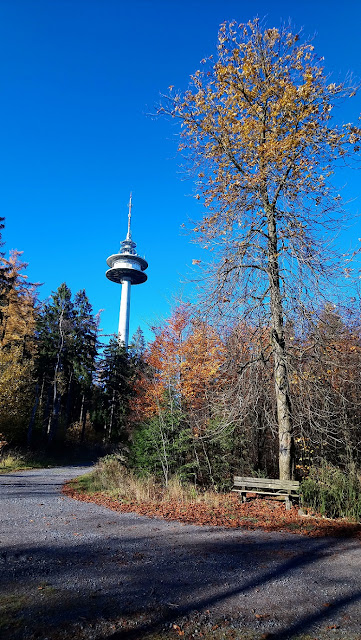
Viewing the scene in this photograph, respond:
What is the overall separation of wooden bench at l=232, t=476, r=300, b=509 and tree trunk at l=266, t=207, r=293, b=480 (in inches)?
12.0

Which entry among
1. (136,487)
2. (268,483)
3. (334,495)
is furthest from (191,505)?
(334,495)

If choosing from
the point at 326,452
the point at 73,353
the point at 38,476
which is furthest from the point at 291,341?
the point at 73,353

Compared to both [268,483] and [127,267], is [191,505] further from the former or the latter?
[127,267]

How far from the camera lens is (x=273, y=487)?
929 cm

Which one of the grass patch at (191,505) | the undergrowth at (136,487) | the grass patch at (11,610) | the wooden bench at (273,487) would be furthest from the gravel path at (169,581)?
the undergrowth at (136,487)

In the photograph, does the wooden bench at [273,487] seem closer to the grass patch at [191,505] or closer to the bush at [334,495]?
the grass patch at [191,505]

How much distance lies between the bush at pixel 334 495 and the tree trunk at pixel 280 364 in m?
1.09

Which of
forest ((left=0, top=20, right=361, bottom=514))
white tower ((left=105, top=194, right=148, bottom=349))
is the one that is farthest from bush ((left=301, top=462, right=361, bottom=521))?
white tower ((left=105, top=194, right=148, bottom=349))

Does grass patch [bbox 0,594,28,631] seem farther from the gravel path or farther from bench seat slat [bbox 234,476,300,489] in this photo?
bench seat slat [bbox 234,476,300,489]

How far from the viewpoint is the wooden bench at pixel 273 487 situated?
8.95 meters

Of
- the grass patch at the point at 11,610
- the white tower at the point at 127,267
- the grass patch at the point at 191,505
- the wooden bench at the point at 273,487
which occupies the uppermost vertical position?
the white tower at the point at 127,267

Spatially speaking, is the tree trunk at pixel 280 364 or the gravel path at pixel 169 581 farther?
the tree trunk at pixel 280 364

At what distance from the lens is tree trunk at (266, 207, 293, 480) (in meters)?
9.55

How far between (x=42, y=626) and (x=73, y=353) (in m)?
31.4
